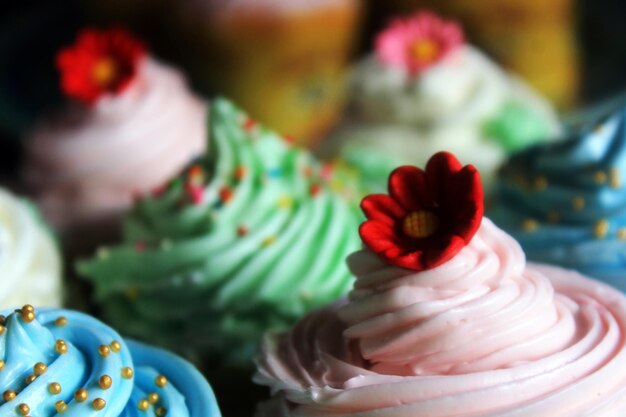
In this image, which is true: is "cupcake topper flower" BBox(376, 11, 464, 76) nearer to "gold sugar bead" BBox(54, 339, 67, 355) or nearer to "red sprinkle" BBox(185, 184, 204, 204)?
"red sprinkle" BBox(185, 184, 204, 204)

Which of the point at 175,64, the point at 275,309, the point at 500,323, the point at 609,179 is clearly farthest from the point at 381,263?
the point at 175,64

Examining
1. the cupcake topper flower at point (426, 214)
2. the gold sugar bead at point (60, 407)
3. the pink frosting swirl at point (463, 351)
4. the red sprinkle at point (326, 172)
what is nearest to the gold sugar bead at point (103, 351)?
the gold sugar bead at point (60, 407)

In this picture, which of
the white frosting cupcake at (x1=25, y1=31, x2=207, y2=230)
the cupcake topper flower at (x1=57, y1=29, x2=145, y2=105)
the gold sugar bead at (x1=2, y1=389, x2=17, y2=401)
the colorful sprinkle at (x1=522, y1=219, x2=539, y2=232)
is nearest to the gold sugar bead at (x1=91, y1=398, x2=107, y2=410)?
the gold sugar bead at (x1=2, y1=389, x2=17, y2=401)

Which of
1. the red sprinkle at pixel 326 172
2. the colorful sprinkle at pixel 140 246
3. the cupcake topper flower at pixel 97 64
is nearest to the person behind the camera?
the colorful sprinkle at pixel 140 246

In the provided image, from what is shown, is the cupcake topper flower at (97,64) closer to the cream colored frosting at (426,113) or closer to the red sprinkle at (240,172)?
the red sprinkle at (240,172)

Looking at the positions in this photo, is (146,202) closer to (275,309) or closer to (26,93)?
(275,309)

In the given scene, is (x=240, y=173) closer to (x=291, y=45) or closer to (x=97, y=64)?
(x=97, y=64)

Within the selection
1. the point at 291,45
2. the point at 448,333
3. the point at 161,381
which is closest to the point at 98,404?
the point at 161,381
